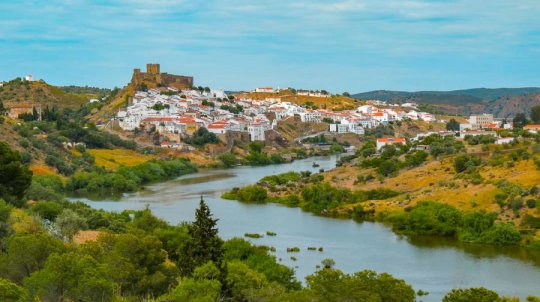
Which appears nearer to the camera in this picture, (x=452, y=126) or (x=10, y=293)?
Result: (x=10, y=293)

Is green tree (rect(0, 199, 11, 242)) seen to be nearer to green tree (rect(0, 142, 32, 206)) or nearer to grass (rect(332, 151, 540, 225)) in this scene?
green tree (rect(0, 142, 32, 206))

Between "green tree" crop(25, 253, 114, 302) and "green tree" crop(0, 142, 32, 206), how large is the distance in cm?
1314

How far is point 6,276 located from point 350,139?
83.7 m

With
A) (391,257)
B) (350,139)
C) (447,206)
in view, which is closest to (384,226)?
(447,206)

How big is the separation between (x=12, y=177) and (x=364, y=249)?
14.1 metres

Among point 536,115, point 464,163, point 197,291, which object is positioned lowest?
Result: point 197,291

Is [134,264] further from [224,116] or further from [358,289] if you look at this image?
[224,116]

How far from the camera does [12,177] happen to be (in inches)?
1107

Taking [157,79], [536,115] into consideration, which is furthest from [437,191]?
[157,79]

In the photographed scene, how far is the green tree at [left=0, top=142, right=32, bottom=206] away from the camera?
27.6 meters

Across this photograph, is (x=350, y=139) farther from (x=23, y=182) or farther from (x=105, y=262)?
(x=105, y=262)

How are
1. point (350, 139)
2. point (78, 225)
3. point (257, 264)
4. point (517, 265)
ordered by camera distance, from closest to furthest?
point (257, 264) < point (78, 225) < point (517, 265) < point (350, 139)

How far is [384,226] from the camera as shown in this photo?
1476 inches

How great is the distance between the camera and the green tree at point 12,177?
90.5ft
